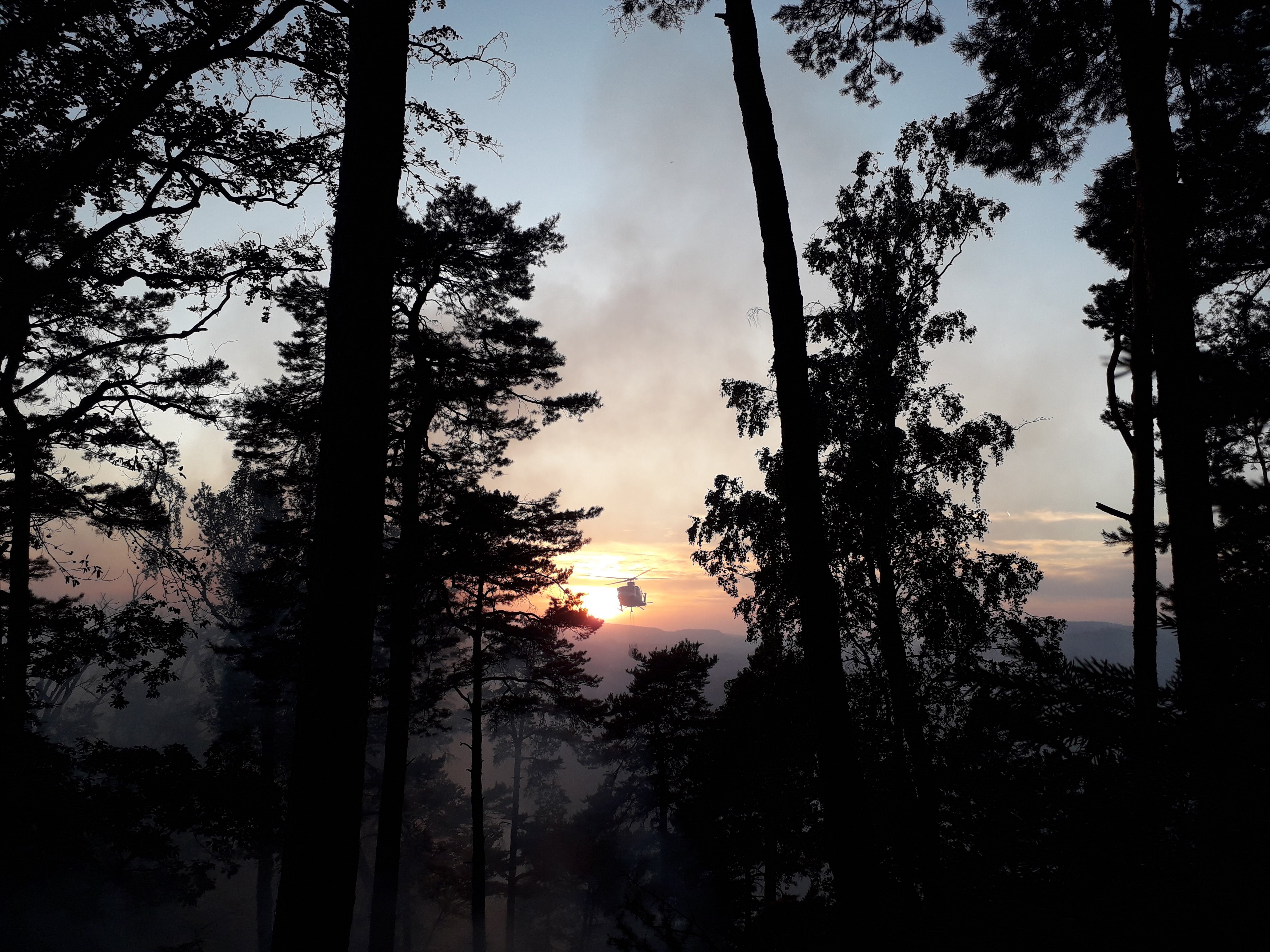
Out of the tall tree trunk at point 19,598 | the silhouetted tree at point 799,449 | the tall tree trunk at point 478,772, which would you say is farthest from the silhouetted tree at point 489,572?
the silhouetted tree at point 799,449

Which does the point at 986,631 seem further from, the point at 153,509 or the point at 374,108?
the point at 153,509

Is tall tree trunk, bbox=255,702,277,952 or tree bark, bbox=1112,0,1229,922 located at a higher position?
tree bark, bbox=1112,0,1229,922

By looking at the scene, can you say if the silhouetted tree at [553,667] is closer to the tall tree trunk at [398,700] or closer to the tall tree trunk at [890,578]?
the tall tree trunk at [398,700]

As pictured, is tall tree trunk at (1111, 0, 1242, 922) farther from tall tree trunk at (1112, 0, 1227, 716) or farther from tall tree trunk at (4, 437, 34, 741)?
tall tree trunk at (4, 437, 34, 741)

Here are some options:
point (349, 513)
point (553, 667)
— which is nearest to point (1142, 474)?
point (349, 513)

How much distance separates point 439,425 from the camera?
1398 centimetres

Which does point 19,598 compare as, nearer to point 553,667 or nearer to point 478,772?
point 478,772

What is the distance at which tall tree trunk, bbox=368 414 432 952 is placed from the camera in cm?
1148

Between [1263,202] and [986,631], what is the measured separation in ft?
26.8

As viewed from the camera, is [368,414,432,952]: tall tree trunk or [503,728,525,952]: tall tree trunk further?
[503,728,525,952]: tall tree trunk

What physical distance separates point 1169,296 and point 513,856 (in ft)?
116

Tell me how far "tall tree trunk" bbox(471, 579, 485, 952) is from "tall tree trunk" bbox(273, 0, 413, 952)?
513 inches

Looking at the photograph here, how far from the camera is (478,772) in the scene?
17297mm

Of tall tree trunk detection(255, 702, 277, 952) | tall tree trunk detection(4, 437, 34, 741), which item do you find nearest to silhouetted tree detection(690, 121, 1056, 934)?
tall tree trunk detection(4, 437, 34, 741)
